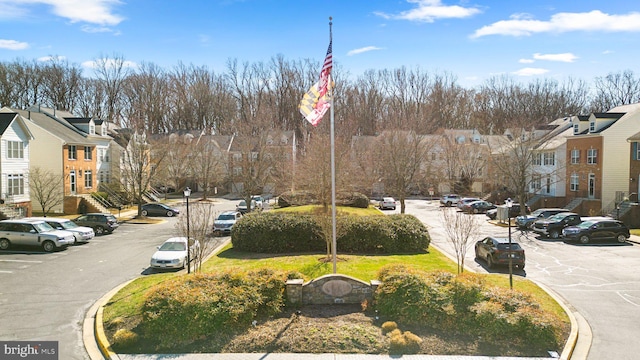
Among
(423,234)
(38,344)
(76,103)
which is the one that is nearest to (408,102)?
(76,103)

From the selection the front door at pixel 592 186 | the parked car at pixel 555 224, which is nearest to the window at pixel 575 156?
the front door at pixel 592 186

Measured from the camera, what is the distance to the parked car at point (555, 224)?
1259 inches

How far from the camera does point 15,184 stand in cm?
3856

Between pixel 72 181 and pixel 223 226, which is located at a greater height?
pixel 72 181

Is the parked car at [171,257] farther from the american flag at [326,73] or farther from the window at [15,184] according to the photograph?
the window at [15,184]

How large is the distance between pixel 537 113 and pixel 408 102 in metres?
24.4

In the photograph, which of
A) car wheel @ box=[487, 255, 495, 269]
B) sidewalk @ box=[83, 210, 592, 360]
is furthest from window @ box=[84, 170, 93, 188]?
car wheel @ box=[487, 255, 495, 269]

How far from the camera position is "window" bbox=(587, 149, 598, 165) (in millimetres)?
42656

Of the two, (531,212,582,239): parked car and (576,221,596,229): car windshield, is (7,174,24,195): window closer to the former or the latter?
(531,212,582,239): parked car

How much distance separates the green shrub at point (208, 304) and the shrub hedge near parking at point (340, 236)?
8957 millimetres

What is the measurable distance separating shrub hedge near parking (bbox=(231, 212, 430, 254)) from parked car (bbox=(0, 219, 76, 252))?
10665 mm

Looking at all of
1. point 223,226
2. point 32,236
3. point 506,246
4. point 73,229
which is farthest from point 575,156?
point 32,236

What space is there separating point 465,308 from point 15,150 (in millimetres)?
39113

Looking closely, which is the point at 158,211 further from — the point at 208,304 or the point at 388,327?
the point at 388,327
